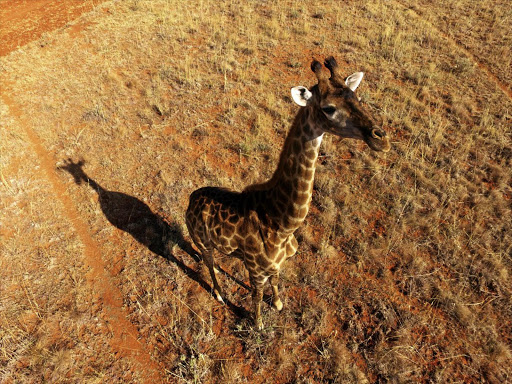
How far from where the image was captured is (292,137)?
3.53 m

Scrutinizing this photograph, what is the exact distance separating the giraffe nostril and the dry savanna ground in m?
3.79

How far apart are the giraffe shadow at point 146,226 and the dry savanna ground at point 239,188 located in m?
0.04

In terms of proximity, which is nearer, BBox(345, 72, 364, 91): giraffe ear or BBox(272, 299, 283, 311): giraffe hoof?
BBox(345, 72, 364, 91): giraffe ear

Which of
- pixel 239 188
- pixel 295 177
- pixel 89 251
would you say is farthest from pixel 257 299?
pixel 89 251

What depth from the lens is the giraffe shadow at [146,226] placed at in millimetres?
6357

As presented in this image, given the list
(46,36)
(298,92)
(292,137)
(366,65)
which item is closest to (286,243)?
(292,137)

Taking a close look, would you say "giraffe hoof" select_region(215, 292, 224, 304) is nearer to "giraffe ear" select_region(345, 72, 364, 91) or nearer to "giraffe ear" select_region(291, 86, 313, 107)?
"giraffe ear" select_region(291, 86, 313, 107)

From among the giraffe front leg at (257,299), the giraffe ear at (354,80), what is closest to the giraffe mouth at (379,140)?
the giraffe ear at (354,80)

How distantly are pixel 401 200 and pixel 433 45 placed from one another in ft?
29.1

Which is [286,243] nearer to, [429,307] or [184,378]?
[184,378]

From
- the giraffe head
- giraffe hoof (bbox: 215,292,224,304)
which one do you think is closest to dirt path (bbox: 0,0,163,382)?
giraffe hoof (bbox: 215,292,224,304)

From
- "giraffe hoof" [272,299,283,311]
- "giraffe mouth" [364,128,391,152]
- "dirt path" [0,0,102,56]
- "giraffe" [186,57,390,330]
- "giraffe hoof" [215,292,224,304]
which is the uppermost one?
"giraffe mouth" [364,128,391,152]

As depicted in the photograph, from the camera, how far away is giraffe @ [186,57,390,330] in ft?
10.2

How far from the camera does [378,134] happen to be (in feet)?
9.30
